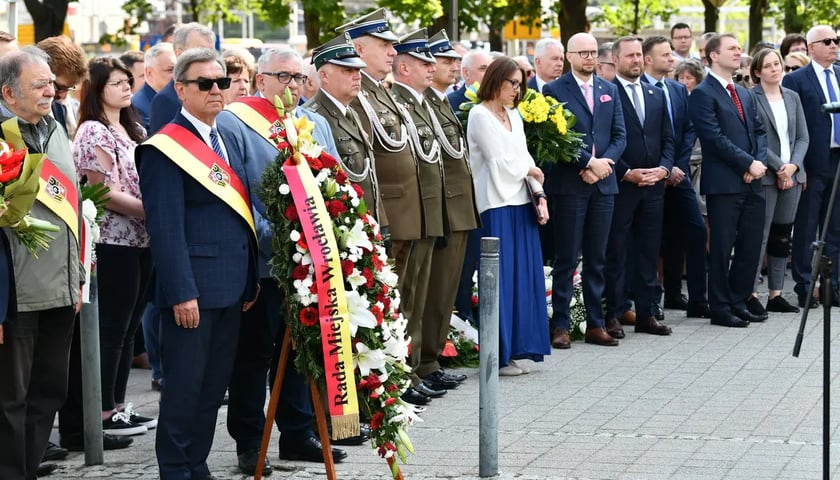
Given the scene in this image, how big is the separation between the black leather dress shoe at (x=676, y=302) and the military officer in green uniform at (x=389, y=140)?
497 centimetres

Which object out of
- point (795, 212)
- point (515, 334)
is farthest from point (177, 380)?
point (795, 212)

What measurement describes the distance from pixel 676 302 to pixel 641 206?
164 centimetres

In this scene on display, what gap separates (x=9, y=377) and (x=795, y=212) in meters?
8.95

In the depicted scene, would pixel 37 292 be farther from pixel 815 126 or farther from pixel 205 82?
pixel 815 126

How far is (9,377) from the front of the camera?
6.27 metres

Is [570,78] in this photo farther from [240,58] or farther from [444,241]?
[240,58]

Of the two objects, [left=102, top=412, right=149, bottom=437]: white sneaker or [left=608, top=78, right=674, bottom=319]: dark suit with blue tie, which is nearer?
[left=102, top=412, right=149, bottom=437]: white sneaker

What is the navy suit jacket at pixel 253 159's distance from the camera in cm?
673

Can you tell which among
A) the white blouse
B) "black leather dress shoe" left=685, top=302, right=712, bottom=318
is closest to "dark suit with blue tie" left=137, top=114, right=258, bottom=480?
the white blouse

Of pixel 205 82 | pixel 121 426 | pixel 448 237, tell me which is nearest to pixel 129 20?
pixel 448 237

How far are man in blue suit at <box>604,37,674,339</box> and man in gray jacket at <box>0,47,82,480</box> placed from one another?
602cm

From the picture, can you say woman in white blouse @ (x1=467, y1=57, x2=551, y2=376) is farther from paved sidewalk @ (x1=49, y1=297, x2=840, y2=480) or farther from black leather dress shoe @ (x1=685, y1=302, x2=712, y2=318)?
black leather dress shoe @ (x1=685, y1=302, x2=712, y2=318)

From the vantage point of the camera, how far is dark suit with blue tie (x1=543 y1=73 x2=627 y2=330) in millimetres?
11016

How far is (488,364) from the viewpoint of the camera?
22.9ft
